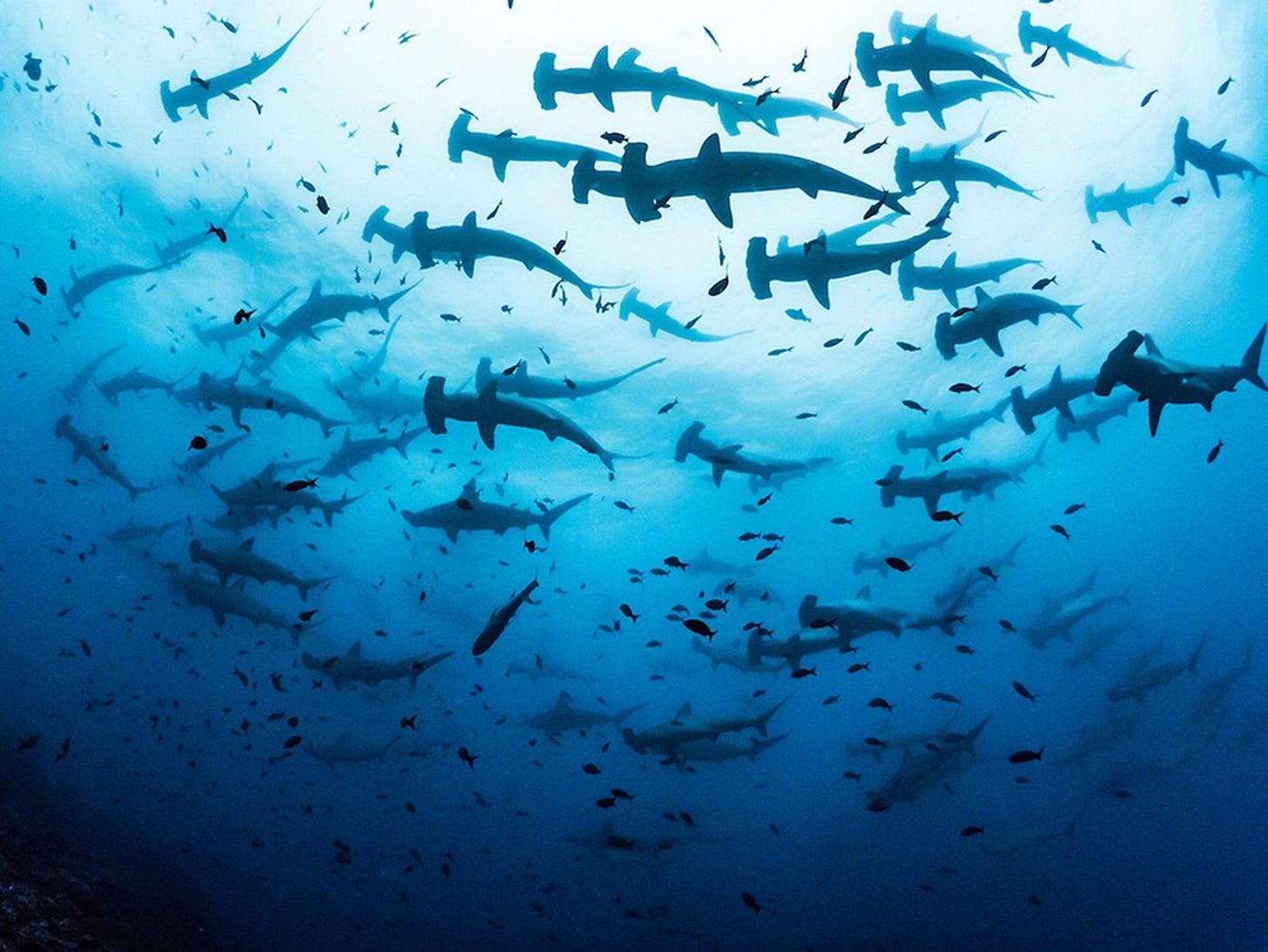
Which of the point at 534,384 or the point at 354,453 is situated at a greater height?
the point at 354,453

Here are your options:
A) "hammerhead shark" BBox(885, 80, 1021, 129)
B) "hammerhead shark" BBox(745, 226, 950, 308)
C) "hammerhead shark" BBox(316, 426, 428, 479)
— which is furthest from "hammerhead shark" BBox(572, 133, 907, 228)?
"hammerhead shark" BBox(316, 426, 428, 479)

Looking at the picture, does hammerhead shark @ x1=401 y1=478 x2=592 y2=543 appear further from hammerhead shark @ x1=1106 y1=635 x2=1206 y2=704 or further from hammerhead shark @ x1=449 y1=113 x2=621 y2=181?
hammerhead shark @ x1=1106 y1=635 x2=1206 y2=704

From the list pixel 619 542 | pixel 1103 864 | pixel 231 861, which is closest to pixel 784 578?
pixel 619 542

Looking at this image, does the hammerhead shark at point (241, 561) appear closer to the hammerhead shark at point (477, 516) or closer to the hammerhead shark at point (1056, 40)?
the hammerhead shark at point (477, 516)

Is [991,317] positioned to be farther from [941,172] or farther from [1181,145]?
[1181,145]

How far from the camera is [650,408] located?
92.7 feet

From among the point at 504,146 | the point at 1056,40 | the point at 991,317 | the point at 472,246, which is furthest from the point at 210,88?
the point at 1056,40

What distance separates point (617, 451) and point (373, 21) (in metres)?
18.9

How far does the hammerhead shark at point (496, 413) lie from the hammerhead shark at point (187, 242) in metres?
13.6

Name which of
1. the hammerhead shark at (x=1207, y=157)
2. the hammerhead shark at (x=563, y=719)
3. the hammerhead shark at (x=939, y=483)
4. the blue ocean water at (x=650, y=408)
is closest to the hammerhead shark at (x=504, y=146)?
the blue ocean water at (x=650, y=408)

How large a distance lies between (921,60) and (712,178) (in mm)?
3298

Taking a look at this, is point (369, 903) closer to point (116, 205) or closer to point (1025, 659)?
point (116, 205)

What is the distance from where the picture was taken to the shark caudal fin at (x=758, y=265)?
876cm

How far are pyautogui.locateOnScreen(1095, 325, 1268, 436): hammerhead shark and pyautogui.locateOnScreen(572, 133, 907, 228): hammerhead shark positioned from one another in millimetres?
2714
